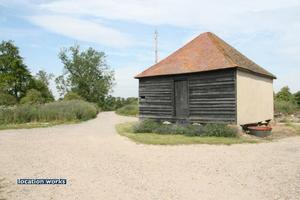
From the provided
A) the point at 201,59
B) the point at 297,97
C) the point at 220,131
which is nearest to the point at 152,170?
the point at 220,131

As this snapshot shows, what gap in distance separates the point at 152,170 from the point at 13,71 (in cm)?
3760

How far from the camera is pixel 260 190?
5.39 m

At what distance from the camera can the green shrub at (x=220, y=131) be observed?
1255 cm

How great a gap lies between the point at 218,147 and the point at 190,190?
5.17 metres

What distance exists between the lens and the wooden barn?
540 inches

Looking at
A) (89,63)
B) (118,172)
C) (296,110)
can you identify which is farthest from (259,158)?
(89,63)

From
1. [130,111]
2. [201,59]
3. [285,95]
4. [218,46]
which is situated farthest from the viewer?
[285,95]

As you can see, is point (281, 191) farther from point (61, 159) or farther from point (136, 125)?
point (136, 125)

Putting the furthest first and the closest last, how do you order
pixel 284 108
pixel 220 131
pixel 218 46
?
pixel 284 108, pixel 218 46, pixel 220 131

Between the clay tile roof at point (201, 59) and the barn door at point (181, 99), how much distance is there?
78 centimetres

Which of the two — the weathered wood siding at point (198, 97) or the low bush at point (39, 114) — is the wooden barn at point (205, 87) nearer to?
the weathered wood siding at point (198, 97)

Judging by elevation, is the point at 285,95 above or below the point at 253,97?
above

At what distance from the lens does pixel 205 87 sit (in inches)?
570

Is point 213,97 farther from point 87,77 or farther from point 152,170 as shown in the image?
point 87,77
